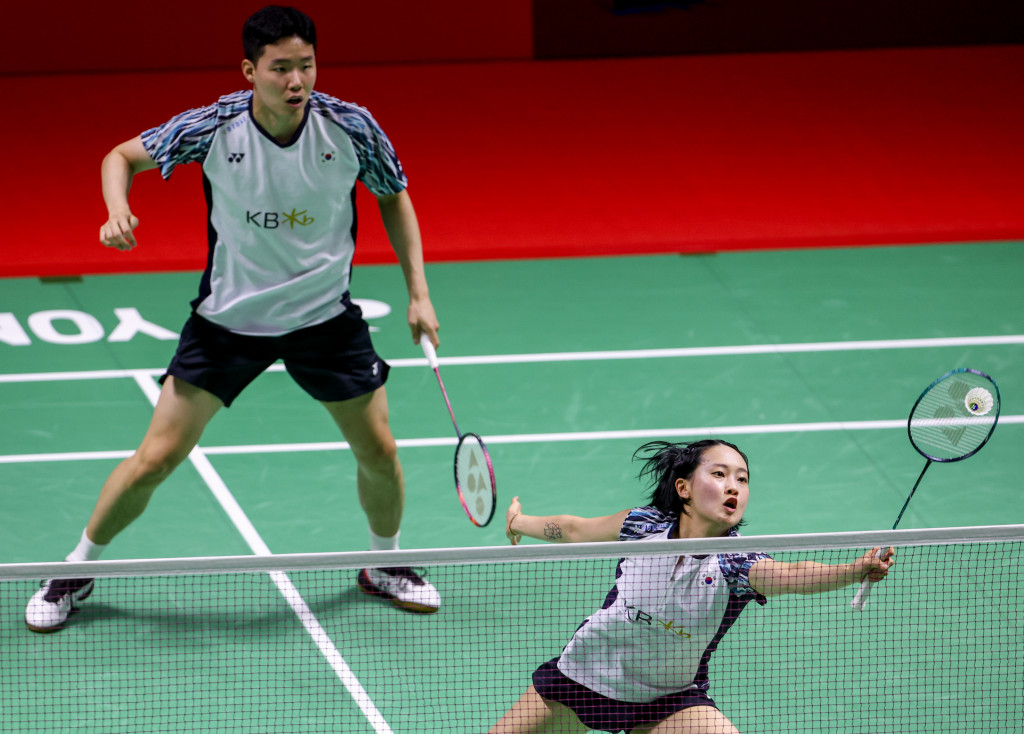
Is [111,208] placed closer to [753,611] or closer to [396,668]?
[396,668]

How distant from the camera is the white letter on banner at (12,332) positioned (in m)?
6.79

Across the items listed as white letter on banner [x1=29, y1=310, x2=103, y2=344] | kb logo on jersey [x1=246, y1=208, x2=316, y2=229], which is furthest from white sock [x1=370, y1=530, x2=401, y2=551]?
white letter on banner [x1=29, y1=310, x2=103, y2=344]

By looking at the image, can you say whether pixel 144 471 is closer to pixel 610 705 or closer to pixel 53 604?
pixel 53 604

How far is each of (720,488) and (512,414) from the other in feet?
9.06

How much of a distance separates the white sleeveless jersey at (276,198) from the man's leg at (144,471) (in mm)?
269

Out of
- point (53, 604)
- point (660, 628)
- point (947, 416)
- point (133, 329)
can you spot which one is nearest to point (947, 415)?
point (947, 416)

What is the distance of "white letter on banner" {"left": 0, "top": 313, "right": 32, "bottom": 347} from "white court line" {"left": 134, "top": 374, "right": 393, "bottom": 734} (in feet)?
3.41

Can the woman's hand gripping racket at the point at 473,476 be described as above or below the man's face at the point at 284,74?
below

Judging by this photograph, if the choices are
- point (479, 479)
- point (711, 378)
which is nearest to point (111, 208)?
point (479, 479)

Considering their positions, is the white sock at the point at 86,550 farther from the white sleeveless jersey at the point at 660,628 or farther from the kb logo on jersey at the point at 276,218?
the white sleeveless jersey at the point at 660,628

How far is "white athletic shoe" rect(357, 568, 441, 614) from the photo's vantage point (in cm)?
466

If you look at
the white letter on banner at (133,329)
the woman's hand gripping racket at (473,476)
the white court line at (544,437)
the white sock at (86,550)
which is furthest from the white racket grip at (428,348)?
the white letter on banner at (133,329)

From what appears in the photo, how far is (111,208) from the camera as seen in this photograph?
394 cm

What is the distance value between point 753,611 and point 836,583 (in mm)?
1390
